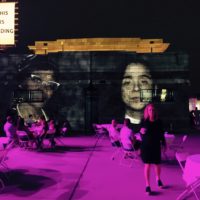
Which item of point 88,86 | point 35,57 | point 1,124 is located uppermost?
point 35,57

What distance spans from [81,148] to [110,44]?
91.7 ft

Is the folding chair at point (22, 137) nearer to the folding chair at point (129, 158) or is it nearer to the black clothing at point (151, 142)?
the folding chair at point (129, 158)

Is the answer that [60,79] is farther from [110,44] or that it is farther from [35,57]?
[110,44]

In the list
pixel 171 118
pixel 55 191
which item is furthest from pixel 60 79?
pixel 55 191

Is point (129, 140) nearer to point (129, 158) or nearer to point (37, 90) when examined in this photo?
point (129, 158)

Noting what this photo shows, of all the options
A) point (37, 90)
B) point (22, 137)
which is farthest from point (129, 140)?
point (37, 90)

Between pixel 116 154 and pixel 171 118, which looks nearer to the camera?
pixel 116 154

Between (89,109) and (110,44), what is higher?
(110,44)

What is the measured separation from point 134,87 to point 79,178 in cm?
1727

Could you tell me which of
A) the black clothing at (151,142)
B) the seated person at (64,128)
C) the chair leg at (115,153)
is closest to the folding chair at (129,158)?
the chair leg at (115,153)

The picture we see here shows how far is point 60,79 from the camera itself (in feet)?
87.4

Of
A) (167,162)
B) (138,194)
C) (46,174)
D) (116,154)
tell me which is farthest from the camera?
(116,154)

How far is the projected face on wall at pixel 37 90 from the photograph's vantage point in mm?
26625

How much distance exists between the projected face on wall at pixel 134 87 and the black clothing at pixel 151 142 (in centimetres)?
1833
